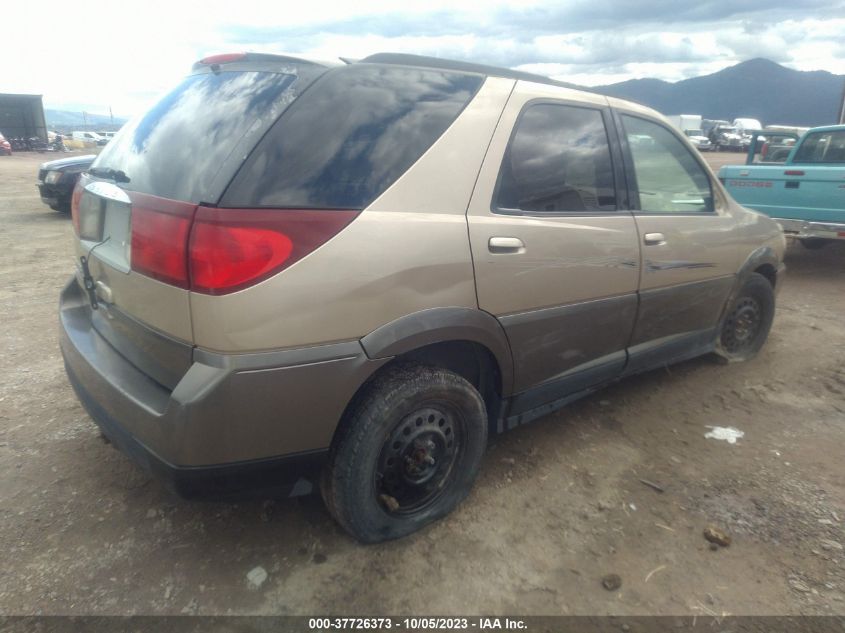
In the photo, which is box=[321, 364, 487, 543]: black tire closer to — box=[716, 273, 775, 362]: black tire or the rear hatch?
the rear hatch

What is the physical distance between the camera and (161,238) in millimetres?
1917

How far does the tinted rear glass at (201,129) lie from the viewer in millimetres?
1963

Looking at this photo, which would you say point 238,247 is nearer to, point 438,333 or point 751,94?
point 438,333

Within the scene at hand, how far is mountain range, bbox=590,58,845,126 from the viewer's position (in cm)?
12244

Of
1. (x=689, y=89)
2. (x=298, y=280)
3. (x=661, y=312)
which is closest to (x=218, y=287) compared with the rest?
(x=298, y=280)

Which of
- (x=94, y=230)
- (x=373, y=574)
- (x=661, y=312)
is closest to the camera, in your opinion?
(x=373, y=574)

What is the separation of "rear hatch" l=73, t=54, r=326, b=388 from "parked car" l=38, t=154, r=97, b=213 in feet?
27.2

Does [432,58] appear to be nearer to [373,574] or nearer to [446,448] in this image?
[446,448]


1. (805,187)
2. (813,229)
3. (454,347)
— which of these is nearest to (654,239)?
(454,347)

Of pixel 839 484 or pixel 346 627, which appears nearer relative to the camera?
pixel 346 627

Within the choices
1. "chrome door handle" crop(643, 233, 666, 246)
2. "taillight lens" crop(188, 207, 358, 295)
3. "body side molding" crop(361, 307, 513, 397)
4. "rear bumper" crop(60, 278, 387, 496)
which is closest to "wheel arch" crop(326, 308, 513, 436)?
"body side molding" crop(361, 307, 513, 397)

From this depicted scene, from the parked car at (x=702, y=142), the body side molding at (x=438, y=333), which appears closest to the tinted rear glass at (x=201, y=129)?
the body side molding at (x=438, y=333)

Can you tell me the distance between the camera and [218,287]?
1811mm

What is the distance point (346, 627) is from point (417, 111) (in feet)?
6.17
